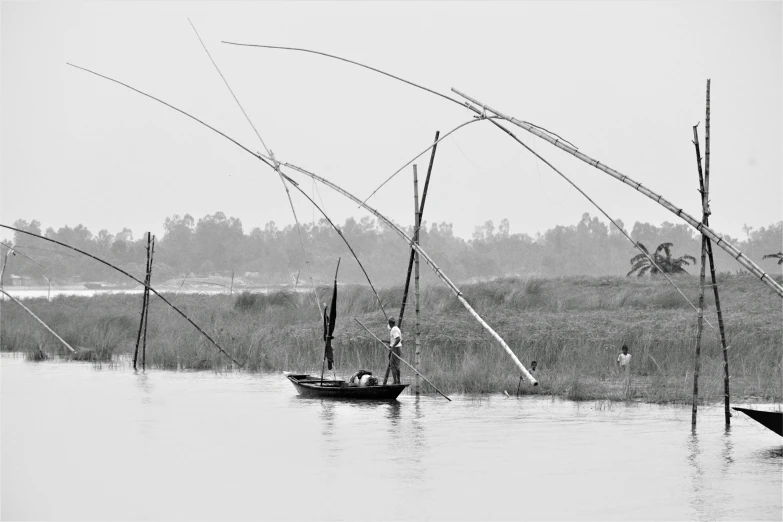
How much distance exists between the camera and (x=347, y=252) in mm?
126312

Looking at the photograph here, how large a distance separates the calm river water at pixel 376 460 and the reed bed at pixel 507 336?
1.44 m

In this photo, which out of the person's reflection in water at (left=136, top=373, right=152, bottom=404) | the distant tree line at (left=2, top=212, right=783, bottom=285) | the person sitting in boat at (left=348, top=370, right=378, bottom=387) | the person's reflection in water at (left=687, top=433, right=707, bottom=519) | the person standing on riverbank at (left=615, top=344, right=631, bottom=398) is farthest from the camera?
the distant tree line at (left=2, top=212, right=783, bottom=285)

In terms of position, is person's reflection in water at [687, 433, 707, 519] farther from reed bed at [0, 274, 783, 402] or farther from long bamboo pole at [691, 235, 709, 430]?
reed bed at [0, 274, 783, 402]

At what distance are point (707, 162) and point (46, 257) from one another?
119m

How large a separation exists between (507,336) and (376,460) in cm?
917

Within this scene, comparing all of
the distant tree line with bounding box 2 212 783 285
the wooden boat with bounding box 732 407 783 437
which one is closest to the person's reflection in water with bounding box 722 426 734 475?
the wooden boat with bounding box 732 407 783 437

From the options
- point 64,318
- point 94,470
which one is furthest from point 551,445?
point 64,318

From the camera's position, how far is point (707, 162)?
579 inches

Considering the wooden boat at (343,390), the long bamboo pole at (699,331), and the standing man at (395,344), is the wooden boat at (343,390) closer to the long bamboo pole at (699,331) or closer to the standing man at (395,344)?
the standing man at (395,344)

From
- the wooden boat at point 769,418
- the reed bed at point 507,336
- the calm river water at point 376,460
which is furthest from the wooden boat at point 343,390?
the wooden boat at point 769,418

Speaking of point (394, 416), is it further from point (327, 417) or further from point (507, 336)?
point (507, 336)

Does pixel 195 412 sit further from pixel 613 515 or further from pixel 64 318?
pixel 64 318

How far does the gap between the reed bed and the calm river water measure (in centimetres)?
144

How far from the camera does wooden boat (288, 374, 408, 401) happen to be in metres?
19.0
